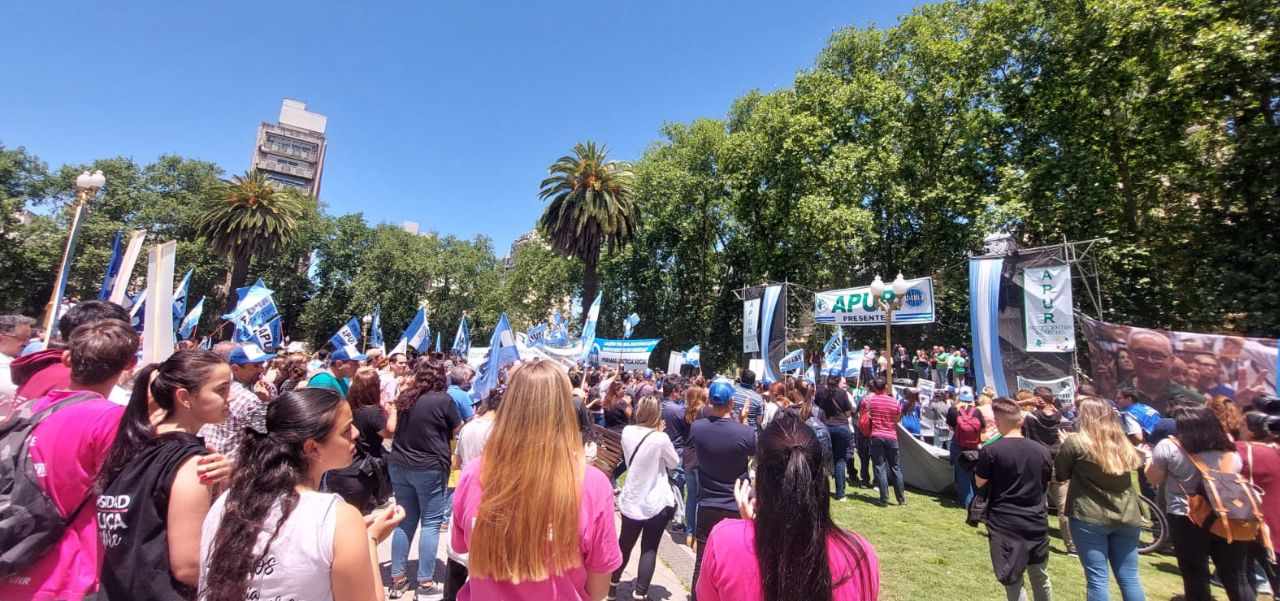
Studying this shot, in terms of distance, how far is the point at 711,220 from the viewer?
34156mm

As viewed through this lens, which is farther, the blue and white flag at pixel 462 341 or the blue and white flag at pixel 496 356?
the blue and white flag at pixel 462 341

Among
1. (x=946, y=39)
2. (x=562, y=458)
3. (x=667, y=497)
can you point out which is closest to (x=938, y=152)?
(x=946, y=39)

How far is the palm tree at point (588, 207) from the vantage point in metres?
29.8

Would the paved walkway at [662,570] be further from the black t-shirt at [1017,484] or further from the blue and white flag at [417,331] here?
the blue and white flag at [417,331]

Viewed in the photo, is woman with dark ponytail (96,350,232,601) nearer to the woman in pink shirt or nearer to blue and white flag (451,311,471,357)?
the woman in pink shirt

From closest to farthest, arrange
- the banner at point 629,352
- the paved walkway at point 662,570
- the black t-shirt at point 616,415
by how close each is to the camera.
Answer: the paved walkway at point 662,570
the black t-shirt at point 616,415
the banner at point 629,352

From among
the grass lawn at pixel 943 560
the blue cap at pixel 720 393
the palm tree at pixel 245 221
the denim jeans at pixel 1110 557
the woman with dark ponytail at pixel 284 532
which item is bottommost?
the grass lawn at pixel 943 560

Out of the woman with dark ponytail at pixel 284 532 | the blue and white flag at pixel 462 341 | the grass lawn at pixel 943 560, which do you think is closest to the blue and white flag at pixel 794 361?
the grass lawn at pixel 943 560

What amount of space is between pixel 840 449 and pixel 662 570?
13.1 feet

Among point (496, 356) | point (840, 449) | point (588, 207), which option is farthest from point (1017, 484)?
point (588, 207)

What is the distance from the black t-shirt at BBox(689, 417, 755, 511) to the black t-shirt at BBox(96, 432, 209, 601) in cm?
338

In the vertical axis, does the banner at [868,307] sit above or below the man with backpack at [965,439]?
above

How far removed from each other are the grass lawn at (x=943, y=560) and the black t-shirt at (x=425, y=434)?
4347 millimetres

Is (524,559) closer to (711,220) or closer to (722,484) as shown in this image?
(722,484)
